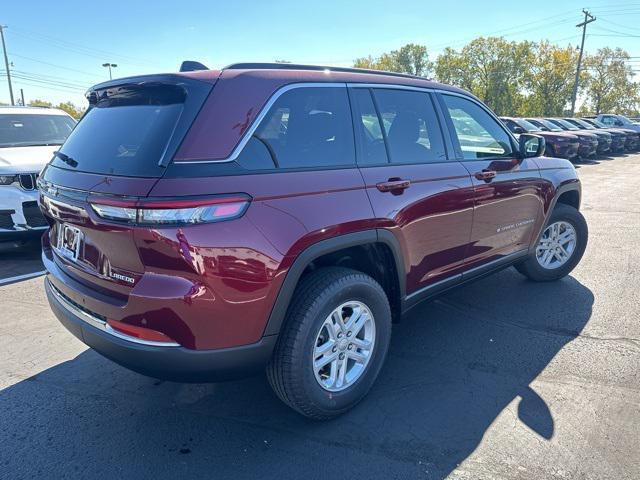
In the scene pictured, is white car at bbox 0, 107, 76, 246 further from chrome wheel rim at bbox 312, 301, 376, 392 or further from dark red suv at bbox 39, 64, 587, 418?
chrome wheel rim at bbox 312, 301, 376, 392

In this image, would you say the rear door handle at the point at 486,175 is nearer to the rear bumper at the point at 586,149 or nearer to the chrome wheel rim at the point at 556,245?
the chrome wheel rim at the point at 556,245

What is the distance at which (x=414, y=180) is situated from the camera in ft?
9.80

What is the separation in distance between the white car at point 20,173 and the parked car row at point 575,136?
1052cm

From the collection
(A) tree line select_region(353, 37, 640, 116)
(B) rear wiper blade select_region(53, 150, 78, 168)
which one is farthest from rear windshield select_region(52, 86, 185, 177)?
(A) tree line select_region(353, 37, 640, 116)

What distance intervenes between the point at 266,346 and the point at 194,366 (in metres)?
0.35

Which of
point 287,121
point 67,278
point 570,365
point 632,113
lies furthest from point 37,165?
point 632,113

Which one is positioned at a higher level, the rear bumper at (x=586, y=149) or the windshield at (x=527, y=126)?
the windshield at (x=527, y=126)

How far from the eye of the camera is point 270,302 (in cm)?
227

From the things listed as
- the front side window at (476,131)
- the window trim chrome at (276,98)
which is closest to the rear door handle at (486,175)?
the front side window at (476,131)

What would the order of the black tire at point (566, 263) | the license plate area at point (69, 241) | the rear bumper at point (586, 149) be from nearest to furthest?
the license plate area at point (69, 241), the black tire at point (566, 263), the rear bumper at point (586, 149)

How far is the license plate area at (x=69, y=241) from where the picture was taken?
8.01ft

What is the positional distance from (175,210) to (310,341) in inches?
37.5

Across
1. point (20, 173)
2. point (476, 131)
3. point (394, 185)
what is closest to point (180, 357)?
point (394, 185)

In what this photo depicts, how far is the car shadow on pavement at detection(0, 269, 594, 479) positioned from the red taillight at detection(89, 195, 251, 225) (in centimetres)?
124
